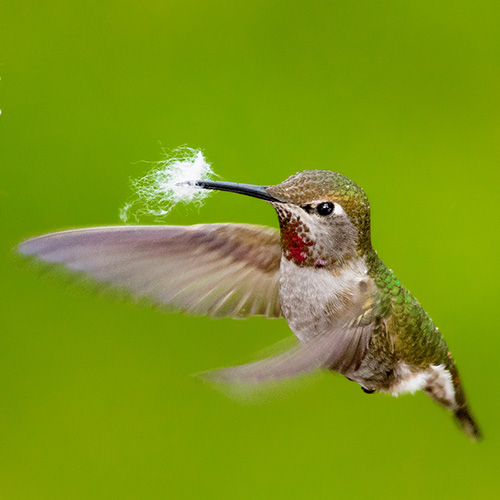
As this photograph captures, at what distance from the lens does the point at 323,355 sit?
2.59 feet

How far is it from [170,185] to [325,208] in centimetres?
18

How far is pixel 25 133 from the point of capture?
1833 mm

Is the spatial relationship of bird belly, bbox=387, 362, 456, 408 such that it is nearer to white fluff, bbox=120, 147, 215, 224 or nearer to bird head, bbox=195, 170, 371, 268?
bird head, bbox=195, 170, 371, 268

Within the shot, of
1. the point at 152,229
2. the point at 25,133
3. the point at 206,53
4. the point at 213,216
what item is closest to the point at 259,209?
the point at 213,216

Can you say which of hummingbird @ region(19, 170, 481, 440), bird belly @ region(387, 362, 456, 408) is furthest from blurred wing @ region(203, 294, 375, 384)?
bird belly @ region(387, 362, 456, 408)

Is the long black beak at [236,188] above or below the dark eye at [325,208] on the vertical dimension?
above

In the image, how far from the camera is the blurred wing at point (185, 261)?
829mm

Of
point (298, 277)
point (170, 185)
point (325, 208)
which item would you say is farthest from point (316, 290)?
point (170, 185)

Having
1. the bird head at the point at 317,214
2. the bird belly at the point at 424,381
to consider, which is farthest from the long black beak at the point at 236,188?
the bird belly at the point at 424,381

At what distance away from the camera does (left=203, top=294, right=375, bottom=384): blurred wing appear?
2.19 ft

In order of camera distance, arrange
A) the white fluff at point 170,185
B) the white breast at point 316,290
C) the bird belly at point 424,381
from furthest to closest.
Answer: the bird belly at point 424,381 < the white breast at point 316,290 < the white fluff at point 170,185

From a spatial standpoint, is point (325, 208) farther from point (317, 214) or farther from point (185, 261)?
point (185, 261)

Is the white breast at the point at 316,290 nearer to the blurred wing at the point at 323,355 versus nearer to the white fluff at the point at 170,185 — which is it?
the blurred wing at the point at 323,355

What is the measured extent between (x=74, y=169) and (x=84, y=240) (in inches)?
41.4
